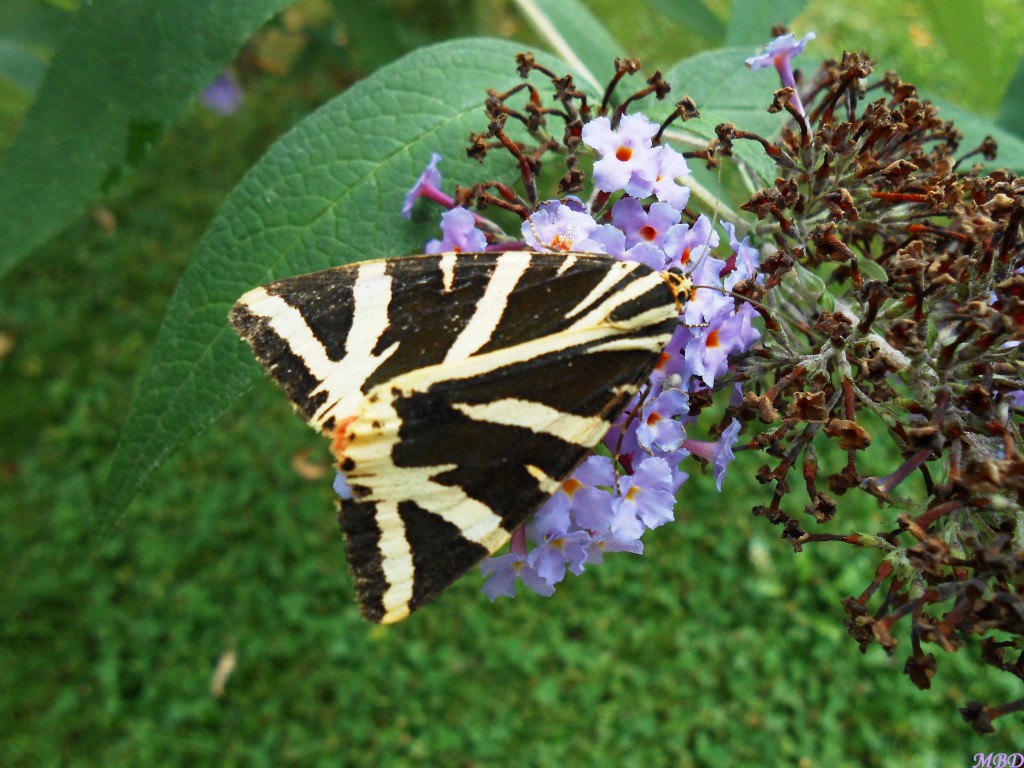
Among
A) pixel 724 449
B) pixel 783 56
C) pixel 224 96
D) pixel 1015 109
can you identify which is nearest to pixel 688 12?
pixel 1015 109

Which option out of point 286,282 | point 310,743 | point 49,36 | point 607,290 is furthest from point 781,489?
point 310,743

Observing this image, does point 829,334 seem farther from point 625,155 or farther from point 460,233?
point 460,233

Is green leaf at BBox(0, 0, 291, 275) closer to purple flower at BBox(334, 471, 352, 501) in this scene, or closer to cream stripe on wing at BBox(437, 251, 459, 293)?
cream stripe on wing at BBox(437, 251, 459, 293)

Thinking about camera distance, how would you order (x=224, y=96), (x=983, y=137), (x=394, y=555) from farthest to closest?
(x=224, y=96)
(x=983, y=137)
(x=394, y=555)

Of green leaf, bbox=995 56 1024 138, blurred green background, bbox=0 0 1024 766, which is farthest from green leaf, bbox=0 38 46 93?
green leaf, bbox=995 56 1024 138

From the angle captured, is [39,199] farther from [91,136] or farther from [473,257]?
[473,257]

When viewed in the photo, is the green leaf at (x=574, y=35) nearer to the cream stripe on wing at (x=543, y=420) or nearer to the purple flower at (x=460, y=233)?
the purple flower at (x=460, y=233)

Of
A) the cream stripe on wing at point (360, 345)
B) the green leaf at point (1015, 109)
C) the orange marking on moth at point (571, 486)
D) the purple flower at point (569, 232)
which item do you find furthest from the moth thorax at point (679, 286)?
the green leaf at point (1015, 109)
